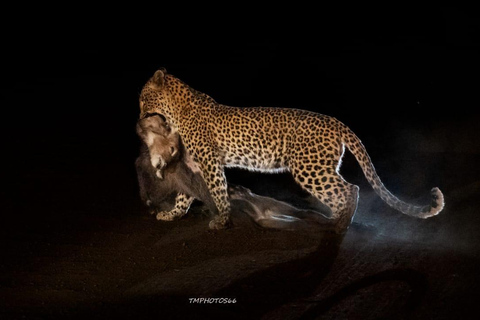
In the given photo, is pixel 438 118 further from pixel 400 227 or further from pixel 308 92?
pixel 400 227

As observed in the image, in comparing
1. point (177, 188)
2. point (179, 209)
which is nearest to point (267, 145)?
point (177, 188)

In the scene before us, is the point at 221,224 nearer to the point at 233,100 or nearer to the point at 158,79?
the point at 158,79

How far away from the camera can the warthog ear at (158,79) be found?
7750mm

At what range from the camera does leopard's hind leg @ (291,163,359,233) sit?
21.7 ft

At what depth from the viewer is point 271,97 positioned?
52.4 feet

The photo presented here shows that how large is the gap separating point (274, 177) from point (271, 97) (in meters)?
6.61

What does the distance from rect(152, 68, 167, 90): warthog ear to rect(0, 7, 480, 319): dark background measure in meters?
1.66

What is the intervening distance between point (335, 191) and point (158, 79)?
2.66m

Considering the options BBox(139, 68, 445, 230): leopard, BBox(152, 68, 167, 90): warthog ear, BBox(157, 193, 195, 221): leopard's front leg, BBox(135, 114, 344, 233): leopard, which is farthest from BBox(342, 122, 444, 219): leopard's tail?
BBox(152, 68, 167, 90): warthog ear

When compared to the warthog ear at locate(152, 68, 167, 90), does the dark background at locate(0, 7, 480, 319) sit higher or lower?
lower

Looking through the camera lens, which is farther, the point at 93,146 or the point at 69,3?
the point at 69,3

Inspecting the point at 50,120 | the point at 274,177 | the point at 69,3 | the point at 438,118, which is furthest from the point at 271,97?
the point at 69,3

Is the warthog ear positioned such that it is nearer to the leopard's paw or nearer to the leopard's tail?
the leopard's paw

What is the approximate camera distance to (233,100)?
1598 cm
